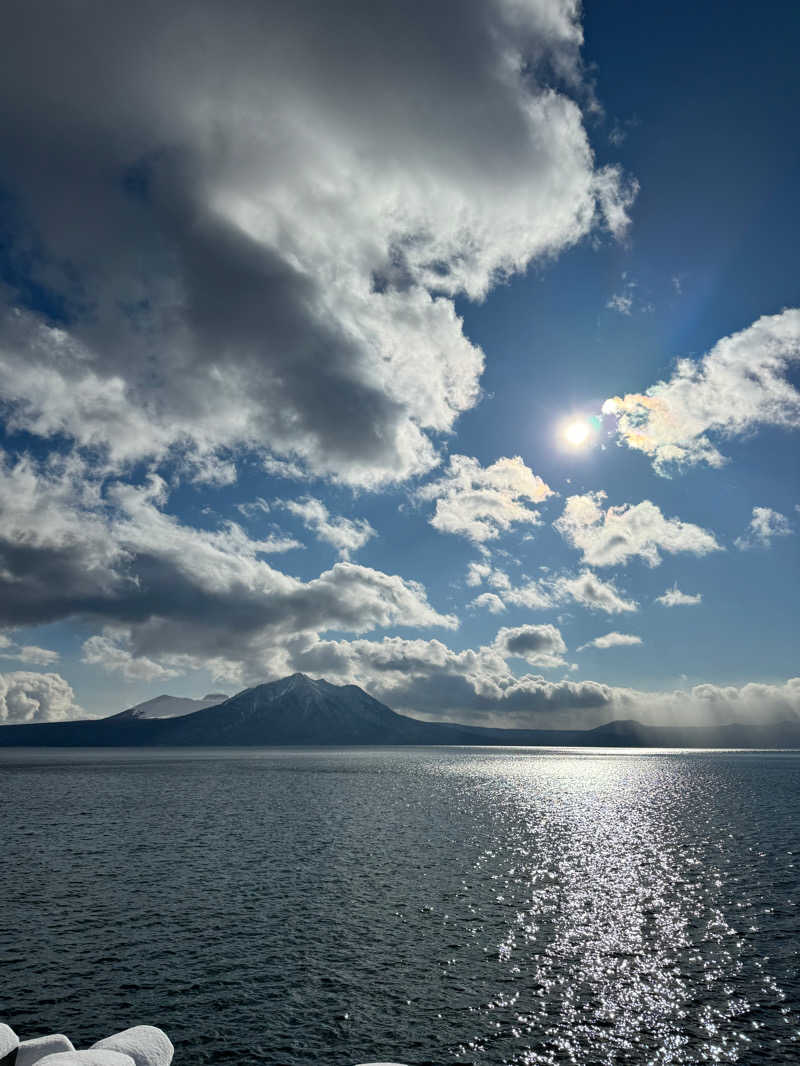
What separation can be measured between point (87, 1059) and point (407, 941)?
2517cm

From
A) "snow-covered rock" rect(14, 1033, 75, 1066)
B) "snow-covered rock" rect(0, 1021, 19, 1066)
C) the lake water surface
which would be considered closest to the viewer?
"snow-covered rock" rect(14, 1033, 75, 1066)

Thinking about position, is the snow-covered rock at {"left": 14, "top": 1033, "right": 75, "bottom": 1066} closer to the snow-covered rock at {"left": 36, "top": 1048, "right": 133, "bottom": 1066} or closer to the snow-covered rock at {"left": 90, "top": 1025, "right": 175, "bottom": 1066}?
the snow-covered rock at {"left": 36, "top": 1048, "right": 133, "bottom": 1066}

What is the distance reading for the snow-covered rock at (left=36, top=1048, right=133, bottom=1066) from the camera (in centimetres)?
2153

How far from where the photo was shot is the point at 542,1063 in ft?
87.5

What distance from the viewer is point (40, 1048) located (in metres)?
24.0

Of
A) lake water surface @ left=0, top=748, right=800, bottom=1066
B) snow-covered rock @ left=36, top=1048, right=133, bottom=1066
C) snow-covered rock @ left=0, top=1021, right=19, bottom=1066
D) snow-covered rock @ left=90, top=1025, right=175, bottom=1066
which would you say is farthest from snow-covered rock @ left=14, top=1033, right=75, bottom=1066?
lake water surface @ left=0, top=748, right=800, bottom=1066

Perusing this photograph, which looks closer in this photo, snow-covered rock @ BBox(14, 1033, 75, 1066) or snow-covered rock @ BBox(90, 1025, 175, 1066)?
snow-covered rock @ BBox(14, 1033, 75, 1066)

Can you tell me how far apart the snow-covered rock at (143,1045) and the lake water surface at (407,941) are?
231 cm

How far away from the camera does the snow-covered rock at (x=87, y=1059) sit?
21531 millimetres

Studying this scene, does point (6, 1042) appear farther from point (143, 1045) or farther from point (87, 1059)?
point (143, 1045)

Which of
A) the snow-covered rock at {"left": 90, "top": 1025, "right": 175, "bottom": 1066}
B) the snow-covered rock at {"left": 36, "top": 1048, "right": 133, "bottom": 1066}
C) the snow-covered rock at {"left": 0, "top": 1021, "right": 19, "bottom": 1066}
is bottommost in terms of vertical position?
the snow-covered rock at {"left": 90, "top": 1025, "right": 175, "bottom": 1066}

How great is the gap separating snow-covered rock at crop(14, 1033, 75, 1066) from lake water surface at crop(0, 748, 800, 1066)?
17.8 ft

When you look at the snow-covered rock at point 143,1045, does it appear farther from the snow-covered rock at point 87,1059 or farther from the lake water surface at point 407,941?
the lake water surface at point 407,941

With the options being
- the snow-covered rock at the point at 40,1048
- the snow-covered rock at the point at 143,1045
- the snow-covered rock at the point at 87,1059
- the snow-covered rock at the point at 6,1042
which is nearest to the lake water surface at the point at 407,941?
the snow-covered rock at the point at 143,1045
